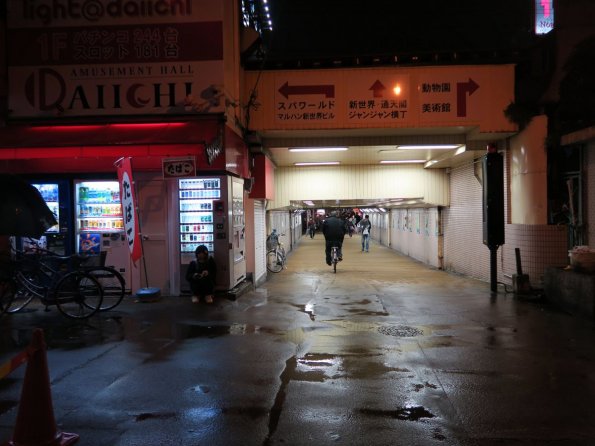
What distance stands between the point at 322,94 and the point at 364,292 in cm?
476

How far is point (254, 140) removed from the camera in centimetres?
1179

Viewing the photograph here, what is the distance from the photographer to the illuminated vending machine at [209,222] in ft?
33.9

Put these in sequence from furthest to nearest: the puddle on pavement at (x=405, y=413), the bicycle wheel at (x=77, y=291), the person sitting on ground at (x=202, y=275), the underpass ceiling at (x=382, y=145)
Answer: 1. the underpass ceiling at (x=382, y=145)
2. the person sitting on ground at (x=202, y=275)
3. the bicycle wheel at (x=77, y=291)
4. the puddle on pavement at (x=405, y=413)

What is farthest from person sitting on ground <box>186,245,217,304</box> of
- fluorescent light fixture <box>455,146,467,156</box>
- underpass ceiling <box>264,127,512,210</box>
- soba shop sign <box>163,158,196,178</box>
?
fluorescent light fixture <box>455,146,467,156</box>

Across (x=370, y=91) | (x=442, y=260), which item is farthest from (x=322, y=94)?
(x=442, y=260)

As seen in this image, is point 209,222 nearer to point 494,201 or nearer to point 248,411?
point 248,411

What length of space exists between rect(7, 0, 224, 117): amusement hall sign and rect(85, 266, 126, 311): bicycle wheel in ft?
11.1

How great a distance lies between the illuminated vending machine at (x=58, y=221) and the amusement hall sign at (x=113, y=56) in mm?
1604

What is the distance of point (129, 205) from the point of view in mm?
9555

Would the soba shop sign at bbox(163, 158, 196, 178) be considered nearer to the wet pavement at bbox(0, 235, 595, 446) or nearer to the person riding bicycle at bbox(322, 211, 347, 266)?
the wet pavement at bbox(0, 235, 595, 446)

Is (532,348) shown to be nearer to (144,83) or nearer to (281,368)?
(281,368)

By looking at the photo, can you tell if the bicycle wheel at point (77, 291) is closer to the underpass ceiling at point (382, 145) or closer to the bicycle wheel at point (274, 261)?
the underpass ceiling at point (382, 145)

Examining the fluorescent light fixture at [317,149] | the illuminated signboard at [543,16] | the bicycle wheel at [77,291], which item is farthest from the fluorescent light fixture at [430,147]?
the bicycle wheel at [77,291]

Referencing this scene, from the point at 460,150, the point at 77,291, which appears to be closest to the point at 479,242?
the point at 460,150
